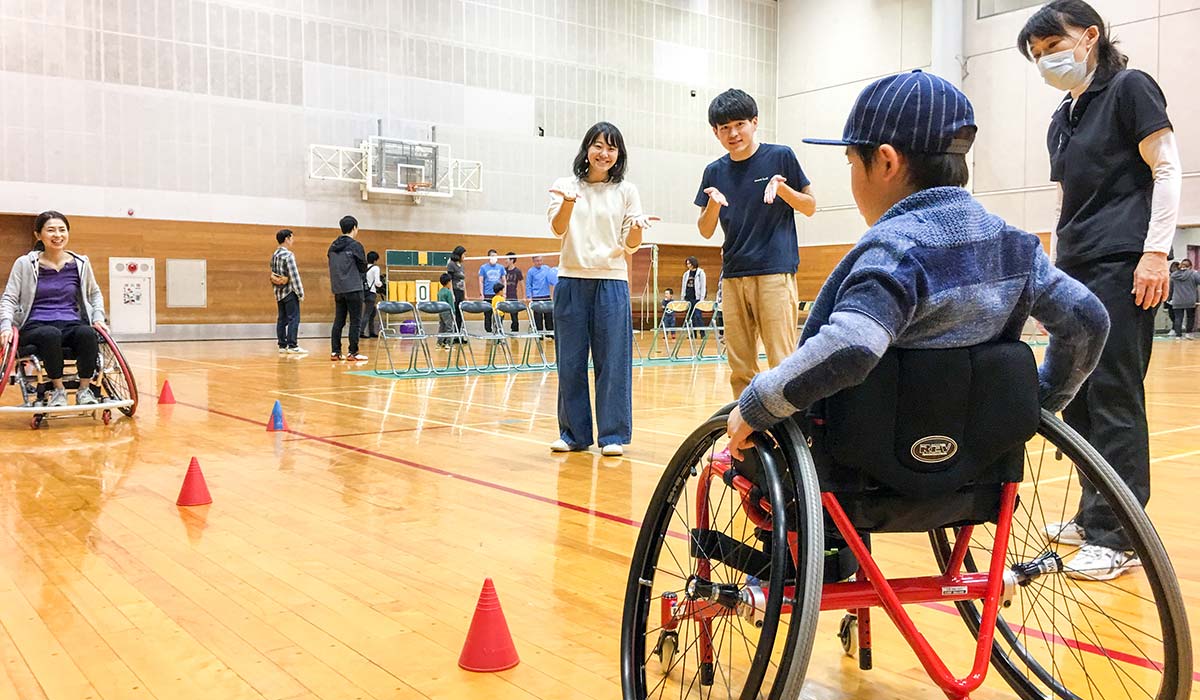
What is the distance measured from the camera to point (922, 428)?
57.0 inches

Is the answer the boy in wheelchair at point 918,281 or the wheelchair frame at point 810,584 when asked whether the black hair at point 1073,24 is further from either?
the wheelchair frame at point 810,584

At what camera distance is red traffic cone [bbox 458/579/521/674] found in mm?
2033

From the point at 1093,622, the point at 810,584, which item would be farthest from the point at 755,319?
the point at 810,584

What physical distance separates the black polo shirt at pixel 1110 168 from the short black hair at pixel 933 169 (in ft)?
4.97

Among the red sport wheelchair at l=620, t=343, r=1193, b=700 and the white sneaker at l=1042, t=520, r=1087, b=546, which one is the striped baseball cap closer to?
the red sport wheelchair at l=620, t=343, r=1193, b=700

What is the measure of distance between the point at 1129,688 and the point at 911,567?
3.02 feet

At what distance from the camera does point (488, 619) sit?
2061 mm

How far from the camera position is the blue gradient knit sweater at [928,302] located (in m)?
1.38

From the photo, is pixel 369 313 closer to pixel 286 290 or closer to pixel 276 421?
pixel 286 290

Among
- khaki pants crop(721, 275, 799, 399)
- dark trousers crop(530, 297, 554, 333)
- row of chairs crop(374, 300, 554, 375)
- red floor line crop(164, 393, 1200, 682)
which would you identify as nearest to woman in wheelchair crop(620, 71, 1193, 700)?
red floor line crop(164, 393, 1200, 682)

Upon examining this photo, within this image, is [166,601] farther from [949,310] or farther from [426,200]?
[426,200]

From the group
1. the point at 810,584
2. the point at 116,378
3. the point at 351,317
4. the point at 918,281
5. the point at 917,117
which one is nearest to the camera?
the point at 810,584

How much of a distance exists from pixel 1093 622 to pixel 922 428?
1.28 meters

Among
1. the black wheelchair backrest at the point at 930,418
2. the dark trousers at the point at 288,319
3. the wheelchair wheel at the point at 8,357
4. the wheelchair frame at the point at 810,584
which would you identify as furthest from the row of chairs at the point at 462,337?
the black wheelchair backrest at the point at 930,418
